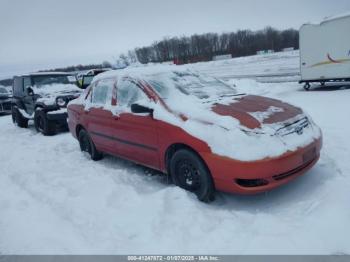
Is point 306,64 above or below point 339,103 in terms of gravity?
above

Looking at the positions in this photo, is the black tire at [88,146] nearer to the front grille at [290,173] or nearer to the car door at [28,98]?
the front grille at [290,173]

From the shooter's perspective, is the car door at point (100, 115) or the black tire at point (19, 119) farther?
the black tire at point (19, 119)

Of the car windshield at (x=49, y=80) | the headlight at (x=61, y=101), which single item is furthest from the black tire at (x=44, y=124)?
the car windshield at (x=49, y=80)

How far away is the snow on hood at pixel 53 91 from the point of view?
410 inches

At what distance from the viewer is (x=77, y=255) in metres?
3.39

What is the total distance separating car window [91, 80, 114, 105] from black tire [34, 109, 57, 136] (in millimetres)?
4224

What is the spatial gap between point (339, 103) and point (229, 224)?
7.73 meters

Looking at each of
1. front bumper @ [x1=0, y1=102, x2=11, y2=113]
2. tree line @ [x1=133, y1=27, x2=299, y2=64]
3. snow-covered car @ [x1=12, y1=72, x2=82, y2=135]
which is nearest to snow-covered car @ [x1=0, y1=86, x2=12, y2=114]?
front bumper @ [x1=0, y1=102, x2=11, y2=113]

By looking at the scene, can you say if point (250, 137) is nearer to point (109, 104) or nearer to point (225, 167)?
point (225, 167)

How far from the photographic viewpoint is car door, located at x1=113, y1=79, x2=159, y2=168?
15.8 feet

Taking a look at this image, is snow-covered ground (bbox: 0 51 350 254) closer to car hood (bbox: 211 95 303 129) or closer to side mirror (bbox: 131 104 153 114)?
car hood (bbox: 211 95 303 129)

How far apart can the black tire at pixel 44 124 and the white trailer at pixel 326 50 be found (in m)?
10.8

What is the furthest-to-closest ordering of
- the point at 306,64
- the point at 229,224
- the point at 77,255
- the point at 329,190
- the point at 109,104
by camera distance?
1. the point at 306,64
2. the point at 109,104
3. the point at 329,190
4. the point at 229,224
5. the point at 77,255

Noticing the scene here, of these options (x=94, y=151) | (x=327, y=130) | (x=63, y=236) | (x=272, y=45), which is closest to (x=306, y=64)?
(x=327, y=130)
